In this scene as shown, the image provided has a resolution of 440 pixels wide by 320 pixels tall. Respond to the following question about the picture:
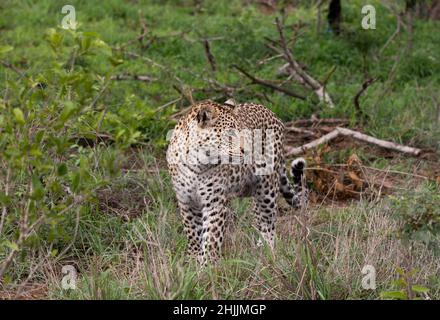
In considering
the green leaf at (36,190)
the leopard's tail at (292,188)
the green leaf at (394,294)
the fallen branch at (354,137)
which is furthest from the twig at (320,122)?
the green leaf at (36,190)

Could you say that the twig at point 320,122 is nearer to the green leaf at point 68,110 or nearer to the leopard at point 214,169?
the leopard at point 214,169

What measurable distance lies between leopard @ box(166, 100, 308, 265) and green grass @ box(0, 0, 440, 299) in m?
0.19

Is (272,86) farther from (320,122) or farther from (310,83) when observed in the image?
(320,122)

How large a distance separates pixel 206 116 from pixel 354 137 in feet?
11.0

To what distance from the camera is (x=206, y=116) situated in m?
6.75

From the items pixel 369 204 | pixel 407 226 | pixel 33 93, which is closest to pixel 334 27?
pixel 369 204

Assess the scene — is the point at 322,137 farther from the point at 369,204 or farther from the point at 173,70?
the point at 173,70

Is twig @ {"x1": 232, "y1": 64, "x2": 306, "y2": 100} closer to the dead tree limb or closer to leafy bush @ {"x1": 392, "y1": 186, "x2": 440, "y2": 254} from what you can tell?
the dead tree limb

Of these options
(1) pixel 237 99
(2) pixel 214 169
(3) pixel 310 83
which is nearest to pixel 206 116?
(2) pixel 214 169

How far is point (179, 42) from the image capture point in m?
13.1

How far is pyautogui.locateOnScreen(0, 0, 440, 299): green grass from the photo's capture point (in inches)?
240

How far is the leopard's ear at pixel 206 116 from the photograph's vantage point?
6727mm

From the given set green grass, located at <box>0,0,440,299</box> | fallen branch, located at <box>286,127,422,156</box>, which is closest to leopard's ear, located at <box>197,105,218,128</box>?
green grass, located at <box>0,0,440,299</box>

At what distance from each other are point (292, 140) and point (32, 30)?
4.98 m
